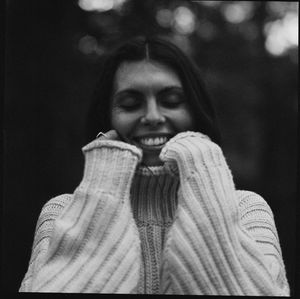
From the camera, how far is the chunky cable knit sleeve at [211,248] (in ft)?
3.23

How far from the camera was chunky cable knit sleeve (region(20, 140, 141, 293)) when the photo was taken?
0.97m

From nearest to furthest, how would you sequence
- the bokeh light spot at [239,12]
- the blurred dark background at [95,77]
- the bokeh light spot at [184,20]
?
the blurred dark background at [95,77] → the bokeh light spot at [184,20] → the bokeh light spot at [239,12]

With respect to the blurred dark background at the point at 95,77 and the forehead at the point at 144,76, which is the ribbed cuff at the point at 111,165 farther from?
the blurred dark background at the point at 95,77

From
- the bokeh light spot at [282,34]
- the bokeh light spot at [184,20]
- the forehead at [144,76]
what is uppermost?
the bokeh light spot at [184,20]

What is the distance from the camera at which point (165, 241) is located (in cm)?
108

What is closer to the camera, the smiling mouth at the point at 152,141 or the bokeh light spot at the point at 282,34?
the smiling mouth at the point at 152,141

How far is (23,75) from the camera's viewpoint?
5.44 feet

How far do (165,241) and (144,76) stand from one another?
0.33 m

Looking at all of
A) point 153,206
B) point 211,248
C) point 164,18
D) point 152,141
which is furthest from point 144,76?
point 164,18

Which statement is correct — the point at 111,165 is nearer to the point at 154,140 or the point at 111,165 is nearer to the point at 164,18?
the point at 154,140

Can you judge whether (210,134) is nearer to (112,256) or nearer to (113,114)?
(113,114)

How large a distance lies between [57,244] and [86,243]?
50 millimetres

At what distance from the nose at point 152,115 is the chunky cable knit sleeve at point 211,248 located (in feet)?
0.40

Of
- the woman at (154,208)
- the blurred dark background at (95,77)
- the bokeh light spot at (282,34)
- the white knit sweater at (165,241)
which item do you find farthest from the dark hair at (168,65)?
the bokeh light spot at (282,34)
